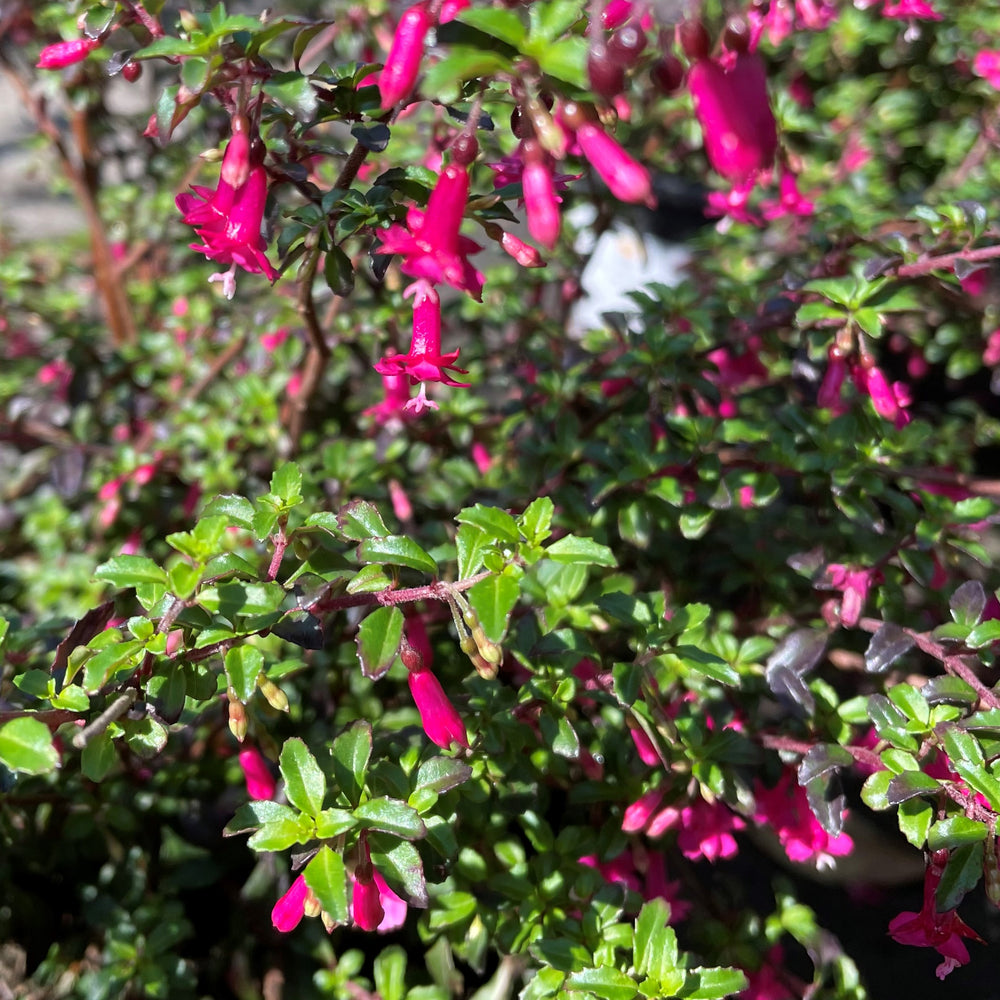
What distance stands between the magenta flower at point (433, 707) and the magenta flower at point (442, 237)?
317 mm

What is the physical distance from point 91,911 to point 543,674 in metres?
0.61

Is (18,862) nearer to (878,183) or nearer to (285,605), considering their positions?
(285,605)

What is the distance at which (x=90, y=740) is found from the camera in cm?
65

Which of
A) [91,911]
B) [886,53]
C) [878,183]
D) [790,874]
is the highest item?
[886,53]

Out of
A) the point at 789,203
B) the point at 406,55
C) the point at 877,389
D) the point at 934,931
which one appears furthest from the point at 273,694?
the point at 789,203

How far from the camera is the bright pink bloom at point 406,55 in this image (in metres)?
0.57

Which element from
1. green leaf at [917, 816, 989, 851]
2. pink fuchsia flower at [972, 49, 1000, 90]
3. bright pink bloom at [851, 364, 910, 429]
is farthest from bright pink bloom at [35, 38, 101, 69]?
pink fuchsia flower at [972, 49, 1000, 90]

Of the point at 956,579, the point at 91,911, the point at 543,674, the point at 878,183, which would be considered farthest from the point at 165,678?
the point at 878,183

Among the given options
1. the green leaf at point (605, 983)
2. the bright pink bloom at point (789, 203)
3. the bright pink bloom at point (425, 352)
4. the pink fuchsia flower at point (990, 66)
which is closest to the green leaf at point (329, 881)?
the green leaf at point (605, 983)

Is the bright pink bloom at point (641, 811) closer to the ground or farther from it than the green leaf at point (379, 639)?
closer to the ground

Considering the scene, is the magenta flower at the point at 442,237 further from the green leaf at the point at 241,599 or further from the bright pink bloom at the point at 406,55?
the green leaf at the point at 241,599

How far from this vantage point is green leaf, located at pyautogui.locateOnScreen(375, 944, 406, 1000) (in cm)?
90

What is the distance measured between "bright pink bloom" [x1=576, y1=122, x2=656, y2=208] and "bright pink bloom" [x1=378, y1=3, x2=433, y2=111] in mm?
121

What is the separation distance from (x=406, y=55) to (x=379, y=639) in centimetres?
41
